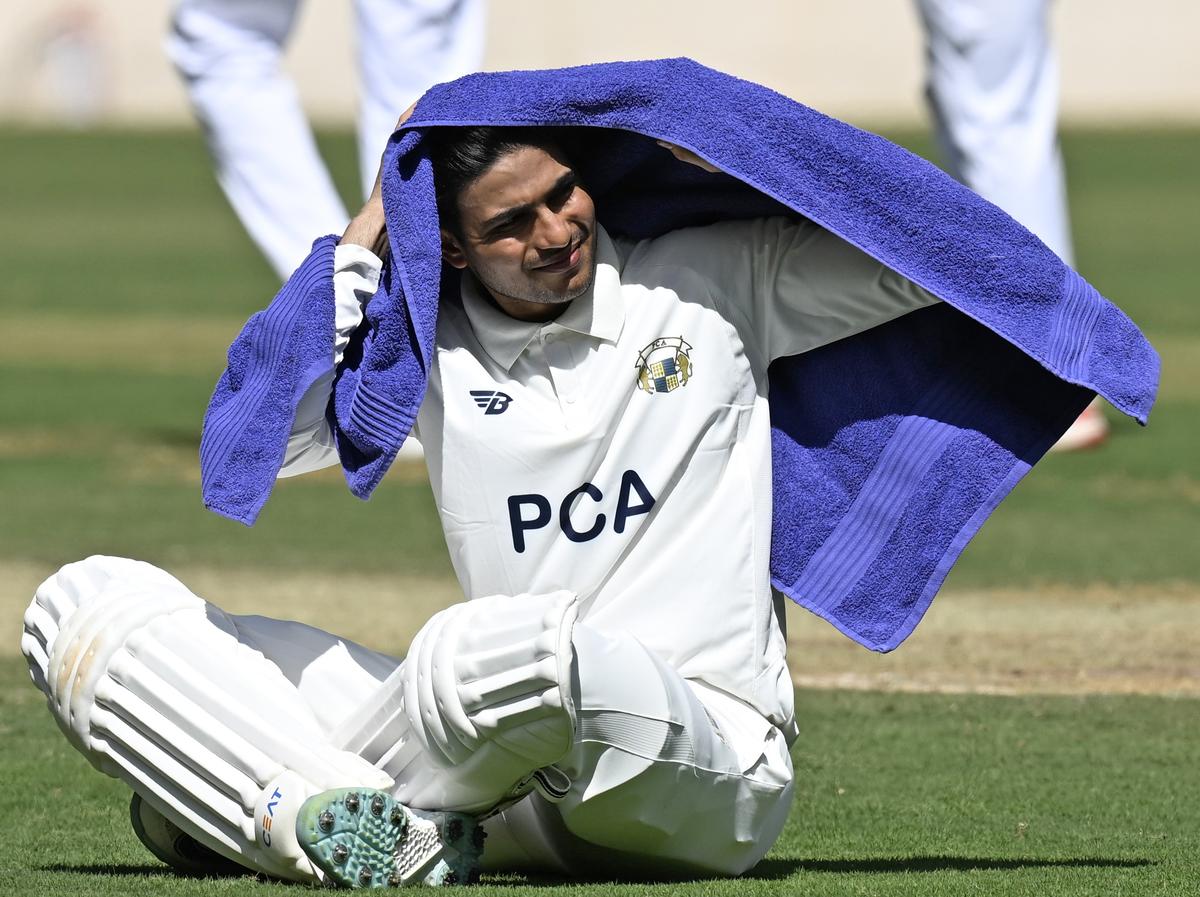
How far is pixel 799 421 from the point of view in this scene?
11.5 ft

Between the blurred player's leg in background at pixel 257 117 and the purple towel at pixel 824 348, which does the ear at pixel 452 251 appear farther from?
the blurred player's leg in background at pixel 257 117

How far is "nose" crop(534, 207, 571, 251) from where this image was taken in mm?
3281

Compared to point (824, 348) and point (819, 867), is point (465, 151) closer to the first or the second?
point (824, 348)

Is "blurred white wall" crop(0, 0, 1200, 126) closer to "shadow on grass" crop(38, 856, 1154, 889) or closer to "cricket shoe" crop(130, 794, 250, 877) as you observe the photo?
"shadow on grass" crop(38, 856, 1154, 889)

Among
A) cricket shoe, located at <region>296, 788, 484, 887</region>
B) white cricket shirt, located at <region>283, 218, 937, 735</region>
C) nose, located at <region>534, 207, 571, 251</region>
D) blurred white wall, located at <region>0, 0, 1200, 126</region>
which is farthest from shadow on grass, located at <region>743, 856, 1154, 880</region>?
blurred white wall, located at <region>0, 0, 1200, 126</region>

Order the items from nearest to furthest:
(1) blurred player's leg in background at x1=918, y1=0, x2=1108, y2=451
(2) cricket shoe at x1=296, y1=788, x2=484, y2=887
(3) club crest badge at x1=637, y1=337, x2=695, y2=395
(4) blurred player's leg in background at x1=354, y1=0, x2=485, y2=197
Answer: (2) cricket shoe at x1=296, y1=788, x2=484, y2=887 < (3) club crest badge at x1=637, y1=337, x2=695, y2=395 < (4) blurred player's leg in background at x1=354, y1=0, x2=485, y2=197 < (1) blurred player's leg in background at x1=918, y1=0, x2=1108, y2=451

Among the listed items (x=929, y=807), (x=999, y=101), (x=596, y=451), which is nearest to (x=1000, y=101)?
(x=999, y=101)

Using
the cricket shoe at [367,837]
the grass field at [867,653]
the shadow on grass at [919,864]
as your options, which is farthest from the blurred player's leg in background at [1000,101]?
the cricket shoe at [367,837]

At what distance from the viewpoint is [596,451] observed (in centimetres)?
327

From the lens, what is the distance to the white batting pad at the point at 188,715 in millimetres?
3020

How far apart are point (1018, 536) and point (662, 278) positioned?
346 cm

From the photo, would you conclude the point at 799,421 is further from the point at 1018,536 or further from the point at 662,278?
the point at 1018,536

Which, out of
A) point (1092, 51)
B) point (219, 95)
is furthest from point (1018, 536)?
point (1092, 51)

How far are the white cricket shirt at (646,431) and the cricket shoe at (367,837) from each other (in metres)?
0.43
